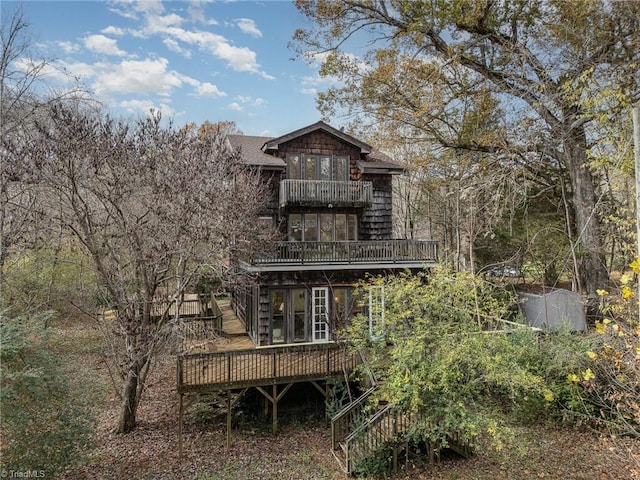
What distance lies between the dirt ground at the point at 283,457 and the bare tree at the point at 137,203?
100 centimetres

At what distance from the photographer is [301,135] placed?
14.5 metres

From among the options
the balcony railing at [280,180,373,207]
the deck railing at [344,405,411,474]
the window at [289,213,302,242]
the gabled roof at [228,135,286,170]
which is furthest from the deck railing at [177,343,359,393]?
the gabled roof at [228,135,286,170]

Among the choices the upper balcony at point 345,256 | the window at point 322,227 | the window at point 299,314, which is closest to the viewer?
the upper balcony at point 345,256

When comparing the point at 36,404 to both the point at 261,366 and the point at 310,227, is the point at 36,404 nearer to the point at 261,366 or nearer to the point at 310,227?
the point at 261,366

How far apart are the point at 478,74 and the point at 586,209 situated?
6.49m

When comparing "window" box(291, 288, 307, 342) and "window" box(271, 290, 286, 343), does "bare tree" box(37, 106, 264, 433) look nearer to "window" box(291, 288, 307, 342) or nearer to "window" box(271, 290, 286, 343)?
"window" box(271, 290, 286, 343)

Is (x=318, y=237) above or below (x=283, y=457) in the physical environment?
above

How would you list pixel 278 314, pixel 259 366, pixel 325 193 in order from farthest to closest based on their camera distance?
pixel 325 193, pixel 278 314, pixel 259 366

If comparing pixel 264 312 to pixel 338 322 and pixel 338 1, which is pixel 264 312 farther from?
pixel 338 1

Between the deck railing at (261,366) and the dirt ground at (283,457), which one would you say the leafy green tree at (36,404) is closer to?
the dirt ground at (283,457)

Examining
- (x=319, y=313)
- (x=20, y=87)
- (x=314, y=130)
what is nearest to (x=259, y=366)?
(x=319, y=313)

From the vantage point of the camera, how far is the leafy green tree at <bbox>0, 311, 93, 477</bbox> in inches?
208

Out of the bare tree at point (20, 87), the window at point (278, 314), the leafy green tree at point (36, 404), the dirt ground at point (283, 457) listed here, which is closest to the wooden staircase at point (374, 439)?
the dirt ground at point (283, 457)

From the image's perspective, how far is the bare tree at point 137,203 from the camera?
813 centimetres
